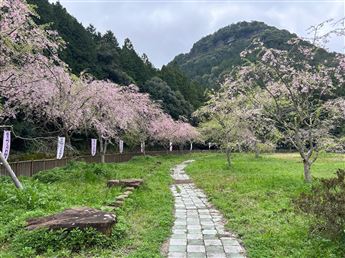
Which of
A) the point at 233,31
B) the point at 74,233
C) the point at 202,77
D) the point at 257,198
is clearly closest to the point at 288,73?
the point at 257,198

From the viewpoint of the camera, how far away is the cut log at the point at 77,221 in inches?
251

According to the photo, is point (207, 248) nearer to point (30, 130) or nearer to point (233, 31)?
point (30, 130)

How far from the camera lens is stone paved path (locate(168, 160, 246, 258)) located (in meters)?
6.05

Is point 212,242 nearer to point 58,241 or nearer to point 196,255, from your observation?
point 196,255

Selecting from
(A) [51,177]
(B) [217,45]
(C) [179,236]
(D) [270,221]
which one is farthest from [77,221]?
(B) [217,45]

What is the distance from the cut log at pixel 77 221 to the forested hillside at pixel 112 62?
2478 centimetres

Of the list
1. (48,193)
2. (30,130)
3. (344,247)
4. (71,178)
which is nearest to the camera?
(344,247)

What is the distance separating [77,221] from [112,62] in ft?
133

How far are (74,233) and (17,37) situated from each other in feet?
32.0

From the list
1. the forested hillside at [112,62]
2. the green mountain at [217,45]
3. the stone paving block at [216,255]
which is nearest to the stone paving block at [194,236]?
the stone paving block at [216,255]

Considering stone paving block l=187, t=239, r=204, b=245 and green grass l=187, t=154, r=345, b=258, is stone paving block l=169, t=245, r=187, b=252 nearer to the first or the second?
stone paving block l=187, t=239, r=204, b=245

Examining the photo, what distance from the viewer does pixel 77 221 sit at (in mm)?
6465

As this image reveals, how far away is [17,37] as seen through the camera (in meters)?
13.5

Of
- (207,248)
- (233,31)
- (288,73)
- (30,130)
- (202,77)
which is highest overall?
(233,31)
